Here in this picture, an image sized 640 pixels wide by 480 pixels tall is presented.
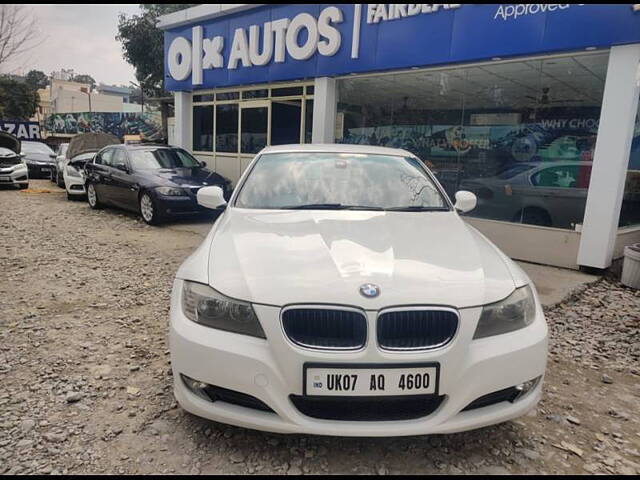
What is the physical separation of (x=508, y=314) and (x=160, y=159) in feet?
28.4

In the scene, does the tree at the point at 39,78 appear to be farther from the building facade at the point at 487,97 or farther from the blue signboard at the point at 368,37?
the building facade at the point at 487,97

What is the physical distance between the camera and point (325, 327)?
2.03m

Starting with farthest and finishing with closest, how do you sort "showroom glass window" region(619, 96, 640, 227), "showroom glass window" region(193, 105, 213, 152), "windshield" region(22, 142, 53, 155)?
"windshield" region(22, 142, 53, 155), "showroom glass window" region(193, 105, 213, 152), "showroom glass window" region(619, 96, 640, 227)

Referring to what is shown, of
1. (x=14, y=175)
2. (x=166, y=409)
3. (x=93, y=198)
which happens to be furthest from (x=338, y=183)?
(x=14, y=175)

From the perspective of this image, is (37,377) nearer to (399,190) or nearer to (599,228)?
(399,190)

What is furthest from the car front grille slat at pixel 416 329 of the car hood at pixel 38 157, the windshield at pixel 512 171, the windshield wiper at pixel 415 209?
the car hood at pixel 38 157

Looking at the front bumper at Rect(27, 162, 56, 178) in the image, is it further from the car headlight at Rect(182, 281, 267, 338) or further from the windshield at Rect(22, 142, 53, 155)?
the car headlight at Rect(182, 281, 267, 338)

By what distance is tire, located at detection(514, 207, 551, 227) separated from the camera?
22.0ft

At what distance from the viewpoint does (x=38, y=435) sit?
2.43 m

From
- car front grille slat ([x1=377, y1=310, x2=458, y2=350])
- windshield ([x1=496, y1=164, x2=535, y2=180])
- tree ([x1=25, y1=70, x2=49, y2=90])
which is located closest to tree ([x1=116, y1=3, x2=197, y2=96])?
windshield ([x1=496, y1=164, x2=535, y2=180])

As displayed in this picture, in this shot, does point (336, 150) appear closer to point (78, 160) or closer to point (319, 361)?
point (319, 361)

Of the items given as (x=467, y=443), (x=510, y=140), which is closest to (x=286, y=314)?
(x=467, y=443)

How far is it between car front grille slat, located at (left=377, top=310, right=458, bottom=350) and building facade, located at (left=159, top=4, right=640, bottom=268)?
4743mm

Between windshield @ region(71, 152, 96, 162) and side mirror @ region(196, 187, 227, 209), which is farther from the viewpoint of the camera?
windshield @ region(71, 152, 96, 162)
